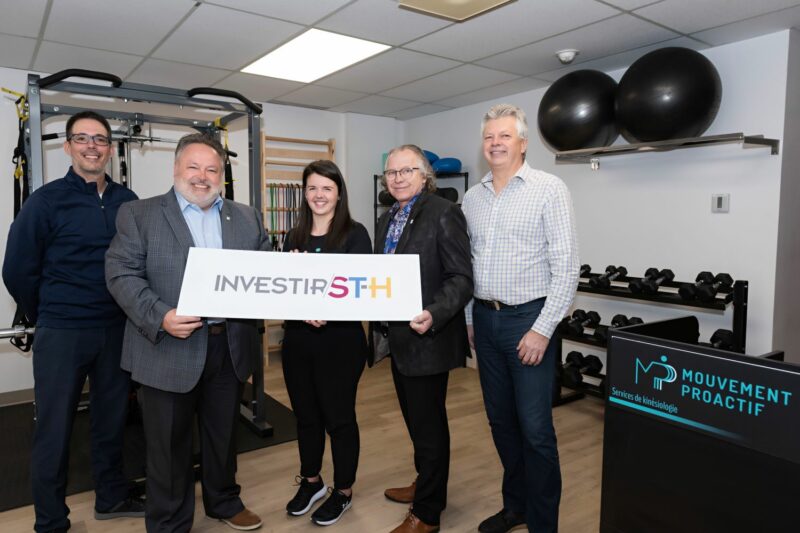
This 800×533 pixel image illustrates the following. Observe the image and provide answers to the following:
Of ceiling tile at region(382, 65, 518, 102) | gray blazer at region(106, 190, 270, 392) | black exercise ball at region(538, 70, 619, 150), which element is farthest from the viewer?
ceiling tile at region(382, 65, 518, 102)

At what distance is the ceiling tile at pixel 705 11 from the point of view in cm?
271

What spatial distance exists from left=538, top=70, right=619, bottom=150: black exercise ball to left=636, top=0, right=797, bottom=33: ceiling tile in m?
0.55

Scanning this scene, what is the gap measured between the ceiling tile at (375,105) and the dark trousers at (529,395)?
3.40 meters

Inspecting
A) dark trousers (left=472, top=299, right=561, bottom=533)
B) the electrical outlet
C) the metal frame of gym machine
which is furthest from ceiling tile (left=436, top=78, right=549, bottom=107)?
dark trousers (left=472, top=299, right=561, bottom=533)

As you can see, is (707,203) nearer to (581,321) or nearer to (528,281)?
(581,321)

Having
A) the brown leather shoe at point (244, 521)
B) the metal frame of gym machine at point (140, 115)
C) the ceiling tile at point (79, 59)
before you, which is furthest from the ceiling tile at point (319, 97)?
the brown leather shoe at point (244, 521)

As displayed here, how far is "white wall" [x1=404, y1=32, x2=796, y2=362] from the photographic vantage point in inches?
126

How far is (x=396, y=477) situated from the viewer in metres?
2.82

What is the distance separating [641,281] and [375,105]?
3.06 m

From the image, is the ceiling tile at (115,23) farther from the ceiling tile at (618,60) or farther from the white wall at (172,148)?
the ceiling tile at (618,60)

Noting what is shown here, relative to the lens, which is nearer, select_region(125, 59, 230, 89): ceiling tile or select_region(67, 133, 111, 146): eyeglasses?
select_region(67, 133, 111, 146): eyeglasses

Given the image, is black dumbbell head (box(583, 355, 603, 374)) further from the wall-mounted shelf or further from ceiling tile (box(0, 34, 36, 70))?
ceiling tile (box(0, 34, 36, 70))

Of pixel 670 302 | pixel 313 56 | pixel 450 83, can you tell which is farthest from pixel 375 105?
pixel 670 302

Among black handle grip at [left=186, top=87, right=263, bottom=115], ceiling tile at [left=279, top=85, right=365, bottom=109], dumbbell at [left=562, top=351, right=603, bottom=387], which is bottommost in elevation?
dumbbell at [left=562, top=351, right=603, bottom=387]
